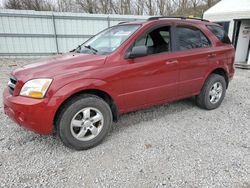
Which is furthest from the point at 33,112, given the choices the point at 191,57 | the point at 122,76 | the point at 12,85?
the point at 191,57

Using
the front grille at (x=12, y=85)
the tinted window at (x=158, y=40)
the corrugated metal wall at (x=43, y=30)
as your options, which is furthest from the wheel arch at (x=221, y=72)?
the corrugated metal wall at (x=43, y=30)

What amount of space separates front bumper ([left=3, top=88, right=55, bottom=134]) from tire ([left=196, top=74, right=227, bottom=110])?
295 cm

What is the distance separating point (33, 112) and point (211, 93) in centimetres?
338

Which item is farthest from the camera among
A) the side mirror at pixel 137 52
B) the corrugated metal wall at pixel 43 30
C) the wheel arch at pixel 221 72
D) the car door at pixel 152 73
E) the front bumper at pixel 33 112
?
the corrugated metal wall at pixel 43 30

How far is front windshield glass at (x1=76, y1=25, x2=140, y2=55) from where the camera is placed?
319cm

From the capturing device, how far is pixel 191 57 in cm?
367

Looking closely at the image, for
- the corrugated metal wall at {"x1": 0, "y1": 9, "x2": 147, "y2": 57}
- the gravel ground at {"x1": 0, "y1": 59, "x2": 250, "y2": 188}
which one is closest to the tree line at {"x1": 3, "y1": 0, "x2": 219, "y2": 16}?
the corrugated metal wall at {"x1": 0, "y1": 9, "x2": 147, "y2": 57}

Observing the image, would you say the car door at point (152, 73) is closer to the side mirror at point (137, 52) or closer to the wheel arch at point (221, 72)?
the side mirror at point (137, 52)

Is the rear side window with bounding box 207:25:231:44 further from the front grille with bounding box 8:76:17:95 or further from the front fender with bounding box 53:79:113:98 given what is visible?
the front grille with bounding box 8:76:17:95

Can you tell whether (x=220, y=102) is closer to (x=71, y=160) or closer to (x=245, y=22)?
(x=71, y=160)

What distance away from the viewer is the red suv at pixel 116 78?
2564 millimetres

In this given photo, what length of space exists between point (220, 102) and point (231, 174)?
89.7 inches

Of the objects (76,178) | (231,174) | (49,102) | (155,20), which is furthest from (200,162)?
(155,20)

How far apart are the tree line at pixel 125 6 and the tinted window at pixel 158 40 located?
17.4 metres
